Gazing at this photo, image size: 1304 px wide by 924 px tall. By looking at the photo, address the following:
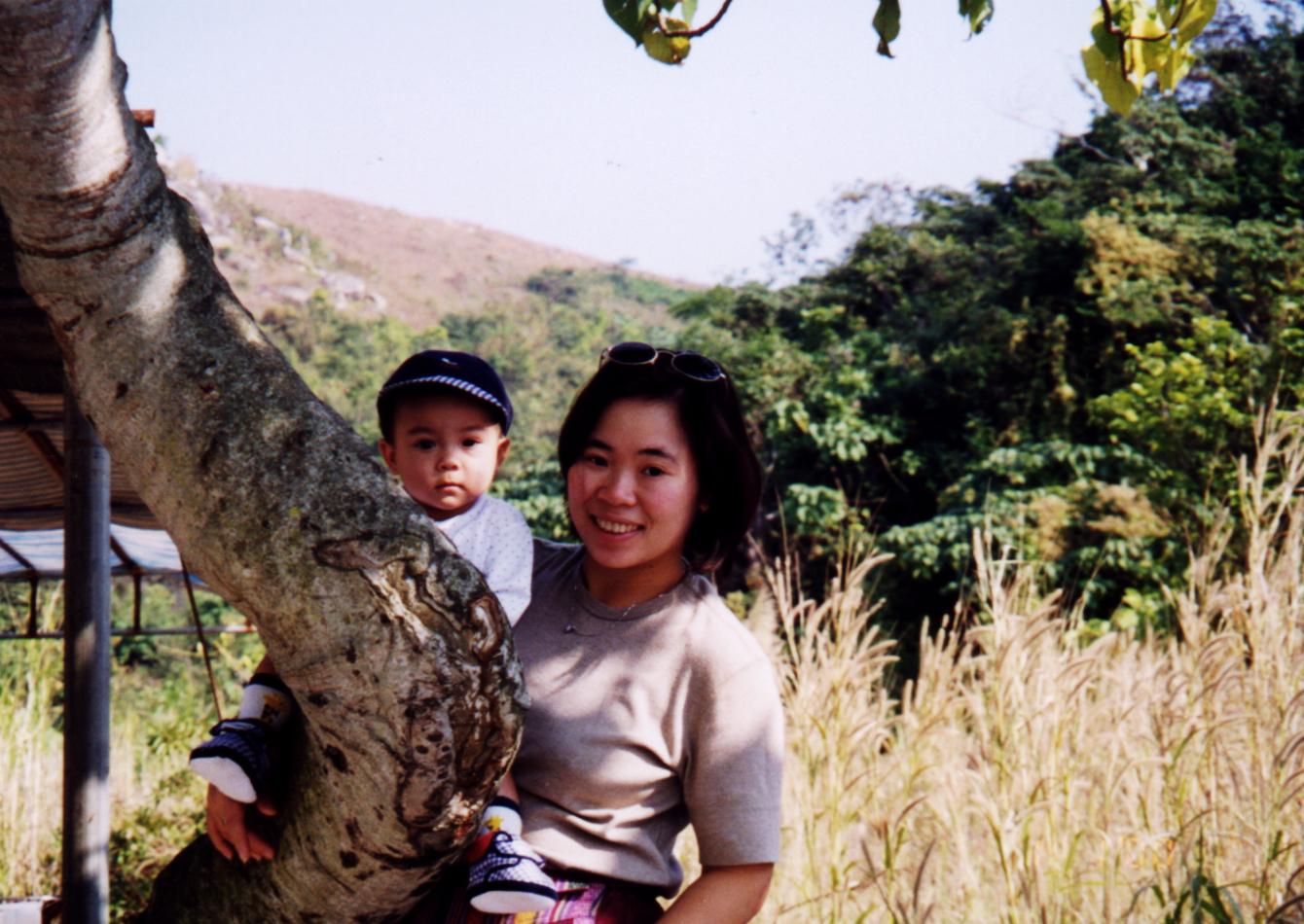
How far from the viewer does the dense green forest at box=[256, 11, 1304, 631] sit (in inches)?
414

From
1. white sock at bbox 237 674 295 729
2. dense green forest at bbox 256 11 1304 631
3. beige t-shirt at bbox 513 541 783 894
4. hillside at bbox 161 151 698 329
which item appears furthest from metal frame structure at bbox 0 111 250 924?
hillside at bbox 161 151 698 329

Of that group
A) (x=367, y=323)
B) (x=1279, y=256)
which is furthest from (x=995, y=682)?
(x=367, y=323)

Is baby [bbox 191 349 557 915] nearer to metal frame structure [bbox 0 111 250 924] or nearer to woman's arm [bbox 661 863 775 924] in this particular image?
woman's arm [bbox 661 863 775 924]

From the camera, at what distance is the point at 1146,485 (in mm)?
10359

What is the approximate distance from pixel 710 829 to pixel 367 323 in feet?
124

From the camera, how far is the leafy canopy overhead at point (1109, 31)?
191cm

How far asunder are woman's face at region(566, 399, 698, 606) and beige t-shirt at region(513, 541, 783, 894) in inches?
3.3

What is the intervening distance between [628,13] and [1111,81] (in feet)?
2.78

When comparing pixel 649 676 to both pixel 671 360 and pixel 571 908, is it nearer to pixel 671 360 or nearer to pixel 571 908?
pixel 571 908

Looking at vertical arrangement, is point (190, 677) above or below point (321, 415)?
below

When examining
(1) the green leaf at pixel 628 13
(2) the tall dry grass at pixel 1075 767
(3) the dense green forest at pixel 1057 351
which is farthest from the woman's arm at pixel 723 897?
(3) the dense green forest at pixel 1057 351

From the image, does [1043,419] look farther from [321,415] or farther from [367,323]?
[367,323]

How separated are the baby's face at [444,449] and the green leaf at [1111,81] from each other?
1197 mm

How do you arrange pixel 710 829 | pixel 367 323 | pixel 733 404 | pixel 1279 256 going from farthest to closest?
pixel 367 323
pixel 1279 256
pixel 733 404
pixel 710 829
